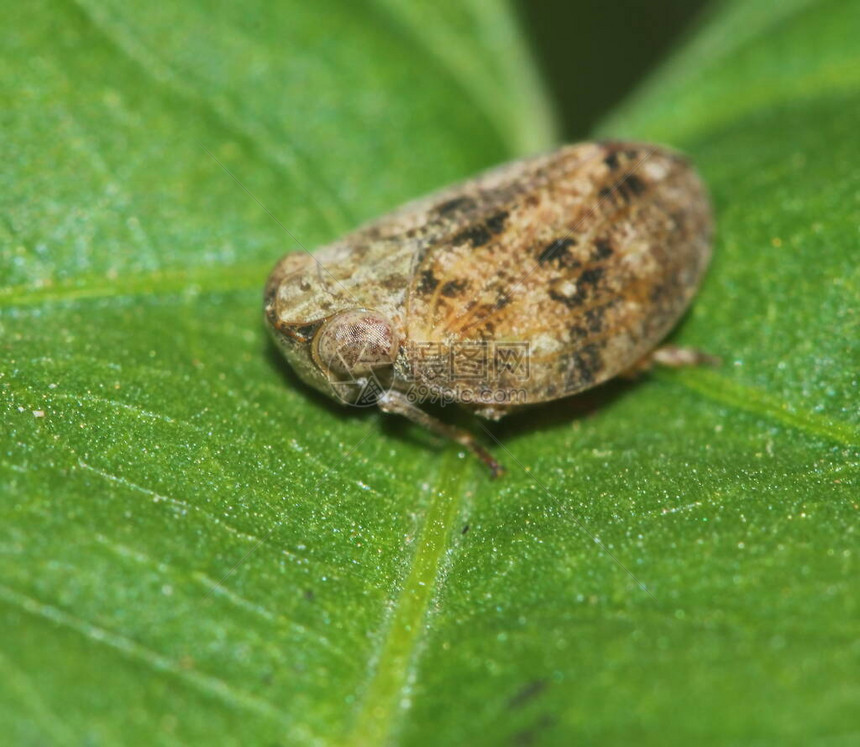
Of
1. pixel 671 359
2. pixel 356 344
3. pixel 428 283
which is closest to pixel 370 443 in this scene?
pixel 356 344

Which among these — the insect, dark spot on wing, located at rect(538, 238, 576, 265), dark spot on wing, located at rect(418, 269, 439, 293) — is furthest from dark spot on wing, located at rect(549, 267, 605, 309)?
dark spot on wing, located at rect(418, 269, 439, 293)

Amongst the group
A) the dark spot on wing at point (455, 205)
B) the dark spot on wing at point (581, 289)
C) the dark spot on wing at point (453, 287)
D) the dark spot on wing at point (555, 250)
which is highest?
the dark spot on wing at point (455, 205)

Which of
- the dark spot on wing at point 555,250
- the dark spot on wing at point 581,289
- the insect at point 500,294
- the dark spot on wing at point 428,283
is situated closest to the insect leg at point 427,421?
the insect at point 500,294

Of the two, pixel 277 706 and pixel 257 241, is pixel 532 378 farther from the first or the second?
pixel 277 706

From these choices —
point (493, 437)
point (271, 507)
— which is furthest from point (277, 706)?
point (493, 437)

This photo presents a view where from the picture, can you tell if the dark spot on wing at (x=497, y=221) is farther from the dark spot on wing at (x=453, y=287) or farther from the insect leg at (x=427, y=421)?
the insect leg at (x=427, y=421)

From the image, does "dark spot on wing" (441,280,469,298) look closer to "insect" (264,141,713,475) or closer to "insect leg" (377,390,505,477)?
"insect" (264,141,713,475)

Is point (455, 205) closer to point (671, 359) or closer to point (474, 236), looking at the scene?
point (474, 236)
